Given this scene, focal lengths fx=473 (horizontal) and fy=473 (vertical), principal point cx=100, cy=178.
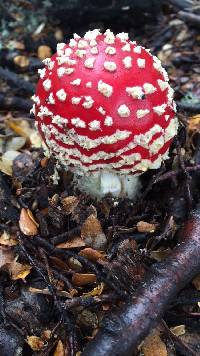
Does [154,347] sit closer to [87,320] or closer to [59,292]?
[87,320]

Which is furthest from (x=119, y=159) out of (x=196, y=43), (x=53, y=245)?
(x=196, y=43)

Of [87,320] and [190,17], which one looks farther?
[190,17]

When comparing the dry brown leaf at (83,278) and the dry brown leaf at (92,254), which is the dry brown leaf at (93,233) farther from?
the dry brown leaf at (83,278)

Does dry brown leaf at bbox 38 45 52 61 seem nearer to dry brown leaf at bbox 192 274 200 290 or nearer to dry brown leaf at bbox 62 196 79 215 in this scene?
dry brown leaf at bbox 62 196 79 215

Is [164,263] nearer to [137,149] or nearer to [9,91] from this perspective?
[137,149]

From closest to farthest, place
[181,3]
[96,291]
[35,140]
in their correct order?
[96,291]
[35,140]
[181,3]

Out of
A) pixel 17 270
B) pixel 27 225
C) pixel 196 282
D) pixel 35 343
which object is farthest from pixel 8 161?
pixel 196 282
